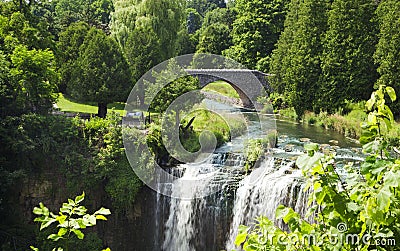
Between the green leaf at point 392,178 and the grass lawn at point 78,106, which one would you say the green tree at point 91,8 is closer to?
the grass lawn at point 78,106

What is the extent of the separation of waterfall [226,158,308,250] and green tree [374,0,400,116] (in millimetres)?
9252

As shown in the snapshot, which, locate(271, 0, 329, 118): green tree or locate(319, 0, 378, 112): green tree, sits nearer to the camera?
locate(319, 0, 378, 112): green tree

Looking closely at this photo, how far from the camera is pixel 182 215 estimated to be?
12305mm

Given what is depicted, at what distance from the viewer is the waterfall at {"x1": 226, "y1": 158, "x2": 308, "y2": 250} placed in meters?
10.6

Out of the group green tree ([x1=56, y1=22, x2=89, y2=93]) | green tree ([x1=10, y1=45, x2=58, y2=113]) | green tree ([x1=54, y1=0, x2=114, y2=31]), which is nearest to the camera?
green tree ([x1=10, y1=45, x2=58, y2=113])

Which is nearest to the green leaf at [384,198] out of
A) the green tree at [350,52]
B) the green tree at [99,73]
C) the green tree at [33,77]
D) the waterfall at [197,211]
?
Result: the waterfall at [197,211]

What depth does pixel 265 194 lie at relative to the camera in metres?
11.2

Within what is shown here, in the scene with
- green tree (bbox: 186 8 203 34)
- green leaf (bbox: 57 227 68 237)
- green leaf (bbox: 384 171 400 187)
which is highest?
green tree (bbox: 186 8 203 34)

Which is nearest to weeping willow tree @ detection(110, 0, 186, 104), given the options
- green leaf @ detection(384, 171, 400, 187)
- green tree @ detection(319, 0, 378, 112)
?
green tree @ detection(319, 0, 378, 112)

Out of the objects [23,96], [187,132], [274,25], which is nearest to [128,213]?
[187,132]

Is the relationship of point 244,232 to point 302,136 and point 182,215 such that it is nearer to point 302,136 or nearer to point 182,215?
point 182,215

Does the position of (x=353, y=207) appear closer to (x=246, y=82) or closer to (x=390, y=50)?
(x=390, y=50)

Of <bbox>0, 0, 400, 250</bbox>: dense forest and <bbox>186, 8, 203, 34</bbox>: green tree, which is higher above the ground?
<bbox>186, 8, 203, 34</bbox>: green tree

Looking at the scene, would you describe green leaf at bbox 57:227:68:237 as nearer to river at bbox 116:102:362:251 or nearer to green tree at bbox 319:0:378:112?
river at bbox 116:102:362:251
